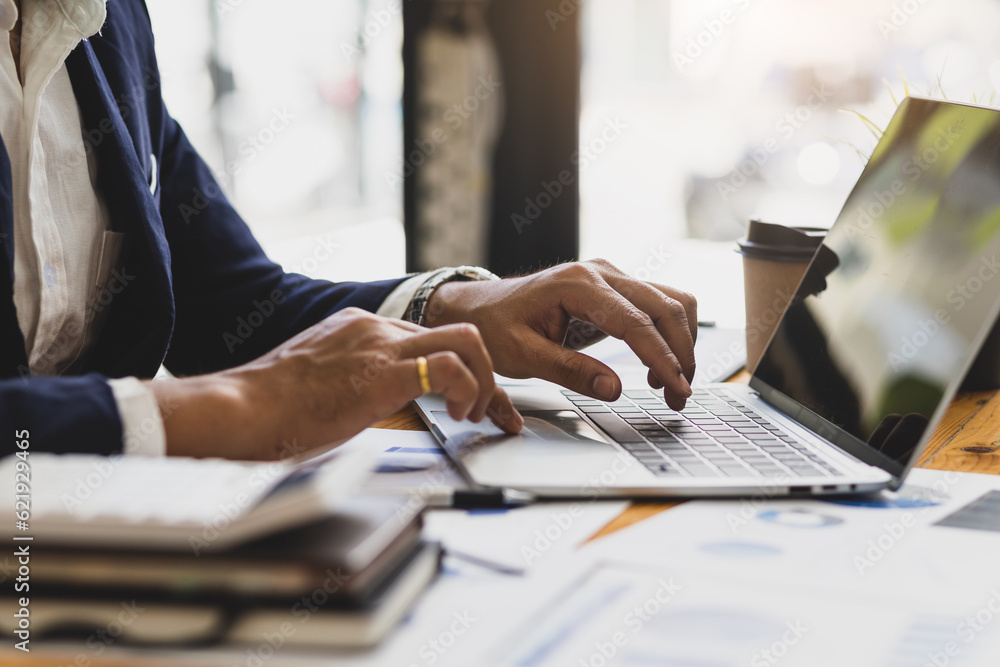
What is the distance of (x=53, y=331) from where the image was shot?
0.89 meters

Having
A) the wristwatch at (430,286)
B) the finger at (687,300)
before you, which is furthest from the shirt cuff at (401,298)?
the finger at (687,300)

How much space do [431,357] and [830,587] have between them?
319 mm

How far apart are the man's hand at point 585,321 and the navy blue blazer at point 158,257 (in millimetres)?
222

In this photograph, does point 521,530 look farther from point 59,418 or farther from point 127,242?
point 127,242

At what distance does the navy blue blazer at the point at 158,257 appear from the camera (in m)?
0.92

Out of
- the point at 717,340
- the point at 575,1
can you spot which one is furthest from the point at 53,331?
the point at 575,1

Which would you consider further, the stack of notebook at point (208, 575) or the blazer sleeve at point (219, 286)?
the blazer sleeve at point (219, 286)

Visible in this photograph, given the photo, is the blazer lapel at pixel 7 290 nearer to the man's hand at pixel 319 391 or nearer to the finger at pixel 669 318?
the man's hand at pixel 319 391

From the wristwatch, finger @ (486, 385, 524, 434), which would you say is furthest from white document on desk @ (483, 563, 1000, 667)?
the wristwatch

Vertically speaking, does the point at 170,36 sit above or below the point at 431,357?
above

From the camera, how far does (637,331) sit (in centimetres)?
79

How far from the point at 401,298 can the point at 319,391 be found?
37cm

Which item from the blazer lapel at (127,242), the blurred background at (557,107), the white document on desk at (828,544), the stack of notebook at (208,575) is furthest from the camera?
the blurred background at (557,107)

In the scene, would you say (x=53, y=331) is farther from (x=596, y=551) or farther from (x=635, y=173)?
(x=635, y=173)
